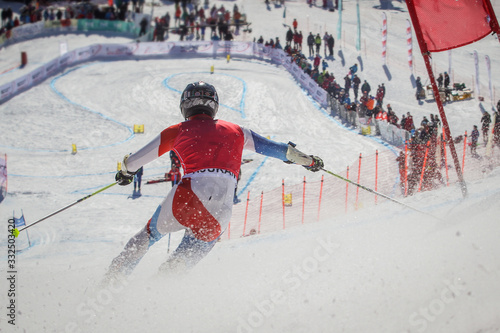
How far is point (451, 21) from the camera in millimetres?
6570

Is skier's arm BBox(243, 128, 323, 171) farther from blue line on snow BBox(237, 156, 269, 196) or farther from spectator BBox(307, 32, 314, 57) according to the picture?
spectator BBox(307, 32, 314, 57)

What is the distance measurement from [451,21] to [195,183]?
4.31m

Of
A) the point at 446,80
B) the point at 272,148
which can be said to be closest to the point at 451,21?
the point at 272,148

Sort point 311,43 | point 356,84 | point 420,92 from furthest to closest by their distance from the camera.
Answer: point 311,43, point 420,92, point 356,84

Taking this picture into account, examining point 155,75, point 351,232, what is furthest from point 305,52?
point 351,232

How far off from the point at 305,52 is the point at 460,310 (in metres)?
23.6

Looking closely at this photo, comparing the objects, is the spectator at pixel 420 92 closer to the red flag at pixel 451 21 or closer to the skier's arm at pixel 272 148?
the red flag at pixel 451 21

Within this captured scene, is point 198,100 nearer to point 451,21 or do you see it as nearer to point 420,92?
point 451,21

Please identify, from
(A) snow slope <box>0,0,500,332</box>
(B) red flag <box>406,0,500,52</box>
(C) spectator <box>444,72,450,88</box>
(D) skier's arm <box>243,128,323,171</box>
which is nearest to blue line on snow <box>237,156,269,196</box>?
(A) snow slope <box>0,0,500,332</box>

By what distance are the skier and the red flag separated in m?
3.26

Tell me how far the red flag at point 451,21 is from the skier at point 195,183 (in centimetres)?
326

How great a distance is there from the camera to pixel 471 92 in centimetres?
2094

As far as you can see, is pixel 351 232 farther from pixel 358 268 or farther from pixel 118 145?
pixel 118 145

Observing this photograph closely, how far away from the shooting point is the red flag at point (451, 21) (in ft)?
21.5
